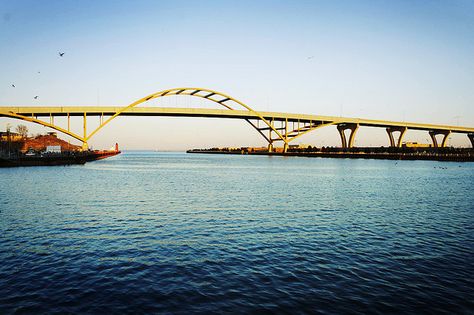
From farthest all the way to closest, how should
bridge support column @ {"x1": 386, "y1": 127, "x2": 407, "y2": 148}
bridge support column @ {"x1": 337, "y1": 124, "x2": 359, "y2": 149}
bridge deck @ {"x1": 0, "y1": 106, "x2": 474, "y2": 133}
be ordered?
bridge support column @ {"x1": 386, "y1": 127, "x2": 407, "y2": 148} → bridge support column @ {"x1": 337, "y1": 124, "x2": 359, "y2": 149} → bridge deck @ {"x1": 0, "y1": 106, "x2": 474, "y2": 133}

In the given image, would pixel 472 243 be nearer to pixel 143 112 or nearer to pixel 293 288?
pixel 293 288

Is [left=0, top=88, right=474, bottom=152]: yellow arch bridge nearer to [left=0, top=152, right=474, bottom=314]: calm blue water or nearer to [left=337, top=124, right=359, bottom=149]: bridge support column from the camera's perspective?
[left=337, top=124, right=359, bottom=149]: bridge support column

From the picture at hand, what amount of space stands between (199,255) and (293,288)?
346 cm

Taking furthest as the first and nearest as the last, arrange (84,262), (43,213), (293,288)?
(43,213)
(84,262)
(293,288)

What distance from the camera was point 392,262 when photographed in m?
10.0

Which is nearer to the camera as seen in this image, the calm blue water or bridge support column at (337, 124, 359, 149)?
the calm blue water

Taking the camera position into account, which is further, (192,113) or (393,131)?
(393,131)

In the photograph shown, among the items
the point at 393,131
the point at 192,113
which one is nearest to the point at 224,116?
the point at 192,113

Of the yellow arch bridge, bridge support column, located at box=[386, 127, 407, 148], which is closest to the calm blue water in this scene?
the yellow arch bridge

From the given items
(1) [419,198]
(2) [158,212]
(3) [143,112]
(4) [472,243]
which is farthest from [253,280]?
(3) [143,112]

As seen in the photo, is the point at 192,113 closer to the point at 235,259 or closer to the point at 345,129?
the point at 345,129

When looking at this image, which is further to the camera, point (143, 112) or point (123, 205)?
point (143, 112)

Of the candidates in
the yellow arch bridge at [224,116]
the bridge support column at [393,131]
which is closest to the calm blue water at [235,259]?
the yellow arch bridge at [224,116]

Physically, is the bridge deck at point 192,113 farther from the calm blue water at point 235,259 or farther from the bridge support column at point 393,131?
the calm blue water at point 235,259
